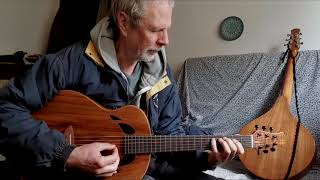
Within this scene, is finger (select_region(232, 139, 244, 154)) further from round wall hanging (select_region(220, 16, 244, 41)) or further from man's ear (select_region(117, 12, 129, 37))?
round wall hanging (select_region(220, 16, 244, 41))

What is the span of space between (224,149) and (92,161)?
431 millimetres

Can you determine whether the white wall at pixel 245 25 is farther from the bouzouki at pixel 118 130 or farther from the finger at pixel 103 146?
the finger at pixel 103 146

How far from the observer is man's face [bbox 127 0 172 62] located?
115 centimetres

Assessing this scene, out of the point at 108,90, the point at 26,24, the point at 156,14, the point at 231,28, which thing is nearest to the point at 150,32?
the point at 156,14

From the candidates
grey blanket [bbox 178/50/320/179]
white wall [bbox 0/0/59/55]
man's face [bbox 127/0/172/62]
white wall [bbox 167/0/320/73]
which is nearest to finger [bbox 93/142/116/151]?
man's face [bbox 127/0/172/62]

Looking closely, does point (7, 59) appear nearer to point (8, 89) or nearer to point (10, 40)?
point (10, 40)

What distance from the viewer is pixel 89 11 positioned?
2557mm

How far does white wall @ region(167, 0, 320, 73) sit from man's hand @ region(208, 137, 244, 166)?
3.16 feet

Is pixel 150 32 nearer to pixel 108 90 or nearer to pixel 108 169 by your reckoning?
pixel 108 90

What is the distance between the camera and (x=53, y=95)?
1.07m

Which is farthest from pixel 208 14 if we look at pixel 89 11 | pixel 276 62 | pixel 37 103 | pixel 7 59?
pixel 7 59

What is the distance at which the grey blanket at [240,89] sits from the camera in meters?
1.63

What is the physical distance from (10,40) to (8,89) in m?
2.10

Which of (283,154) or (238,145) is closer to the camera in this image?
(238,145)
